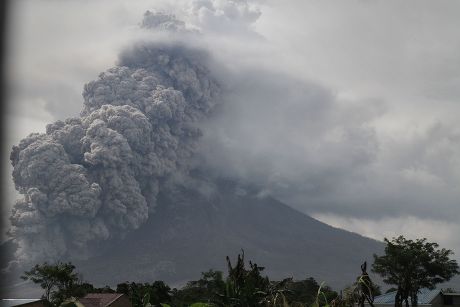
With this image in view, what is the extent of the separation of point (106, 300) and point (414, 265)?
30147mm

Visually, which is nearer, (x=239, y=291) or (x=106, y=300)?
(x=239, y=291)

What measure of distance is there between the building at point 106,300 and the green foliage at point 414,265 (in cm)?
2535

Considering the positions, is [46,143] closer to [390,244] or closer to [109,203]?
[109,203]

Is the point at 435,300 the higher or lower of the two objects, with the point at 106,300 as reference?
higher

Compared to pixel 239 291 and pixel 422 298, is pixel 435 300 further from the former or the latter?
pixel 239 291

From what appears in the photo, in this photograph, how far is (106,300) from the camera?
6291cm

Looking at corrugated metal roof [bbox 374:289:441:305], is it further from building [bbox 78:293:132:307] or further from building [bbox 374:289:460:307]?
building [bbox 78:293:132:307]

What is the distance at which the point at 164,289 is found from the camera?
78188mm

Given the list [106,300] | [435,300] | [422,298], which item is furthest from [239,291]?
[422,298]

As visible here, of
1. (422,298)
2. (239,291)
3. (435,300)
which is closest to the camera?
(239,291)

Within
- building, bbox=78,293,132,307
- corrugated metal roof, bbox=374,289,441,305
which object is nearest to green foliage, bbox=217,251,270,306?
building, bbox=78,293,132,307

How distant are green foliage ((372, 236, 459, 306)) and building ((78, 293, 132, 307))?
25.3 m

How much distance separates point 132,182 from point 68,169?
18.4m

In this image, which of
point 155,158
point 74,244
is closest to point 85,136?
point 155,158
